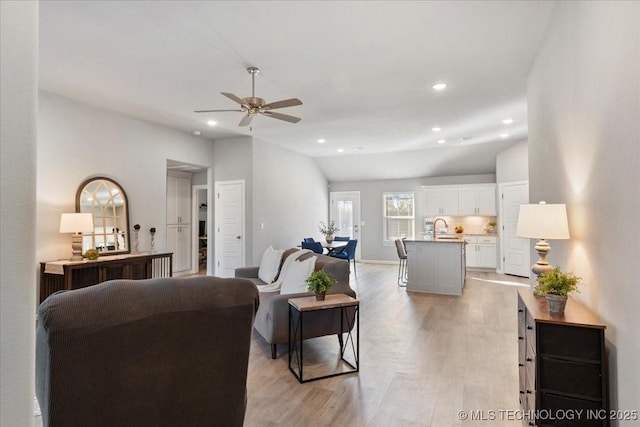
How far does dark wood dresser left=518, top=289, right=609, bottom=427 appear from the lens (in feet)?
5.49

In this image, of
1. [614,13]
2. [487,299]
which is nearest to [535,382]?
[614,13]

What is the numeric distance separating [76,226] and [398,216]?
782 centimetres

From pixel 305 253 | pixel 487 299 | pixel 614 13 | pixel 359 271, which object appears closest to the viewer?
pixel 614 13

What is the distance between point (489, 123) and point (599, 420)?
549 centimetres

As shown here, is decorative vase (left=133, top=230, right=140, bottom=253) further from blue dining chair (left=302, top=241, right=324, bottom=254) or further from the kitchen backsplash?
the kitchen backsplash

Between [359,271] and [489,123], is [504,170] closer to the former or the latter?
[489,123]

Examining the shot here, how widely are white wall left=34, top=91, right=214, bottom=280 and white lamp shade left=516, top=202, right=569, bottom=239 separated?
511 cm

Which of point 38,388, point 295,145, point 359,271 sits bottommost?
point 359,271

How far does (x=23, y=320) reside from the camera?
80 cm

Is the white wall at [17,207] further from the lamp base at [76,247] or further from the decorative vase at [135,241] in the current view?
the decorative vase at [135,241]

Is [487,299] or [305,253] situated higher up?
[305,253]

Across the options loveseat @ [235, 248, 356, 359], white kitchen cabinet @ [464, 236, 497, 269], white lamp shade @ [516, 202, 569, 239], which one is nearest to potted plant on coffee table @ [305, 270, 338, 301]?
loveseat @ [235, 248, 356, 359]

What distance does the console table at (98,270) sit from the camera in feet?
14.1

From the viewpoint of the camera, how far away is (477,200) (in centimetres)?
880
